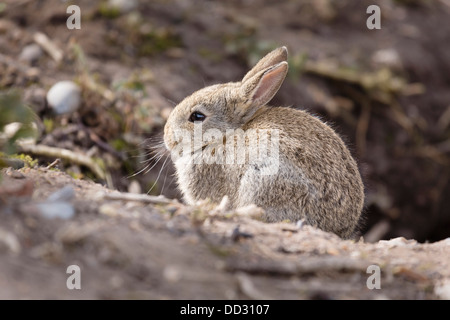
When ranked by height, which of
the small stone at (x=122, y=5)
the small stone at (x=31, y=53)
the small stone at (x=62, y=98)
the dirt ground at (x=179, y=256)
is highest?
the small stone at (x=122, y=5)

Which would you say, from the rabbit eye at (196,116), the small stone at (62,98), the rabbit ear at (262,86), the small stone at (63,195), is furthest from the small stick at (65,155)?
the small stone at (63,195)

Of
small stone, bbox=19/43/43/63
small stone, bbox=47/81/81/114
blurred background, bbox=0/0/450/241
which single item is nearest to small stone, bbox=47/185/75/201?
blurred background, bbox=0/0/450/241

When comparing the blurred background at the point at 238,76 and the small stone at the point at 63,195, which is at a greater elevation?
the blurred background at the point at 238,76

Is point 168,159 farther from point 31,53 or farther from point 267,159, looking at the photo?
point 267,159

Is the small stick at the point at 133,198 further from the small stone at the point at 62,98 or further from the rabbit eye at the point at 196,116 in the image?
the small stone at the point at 62,98

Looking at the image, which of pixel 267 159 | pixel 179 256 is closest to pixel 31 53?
pixel 267 159

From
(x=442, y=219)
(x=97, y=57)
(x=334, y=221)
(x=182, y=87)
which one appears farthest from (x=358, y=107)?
(x=334, y=221)
